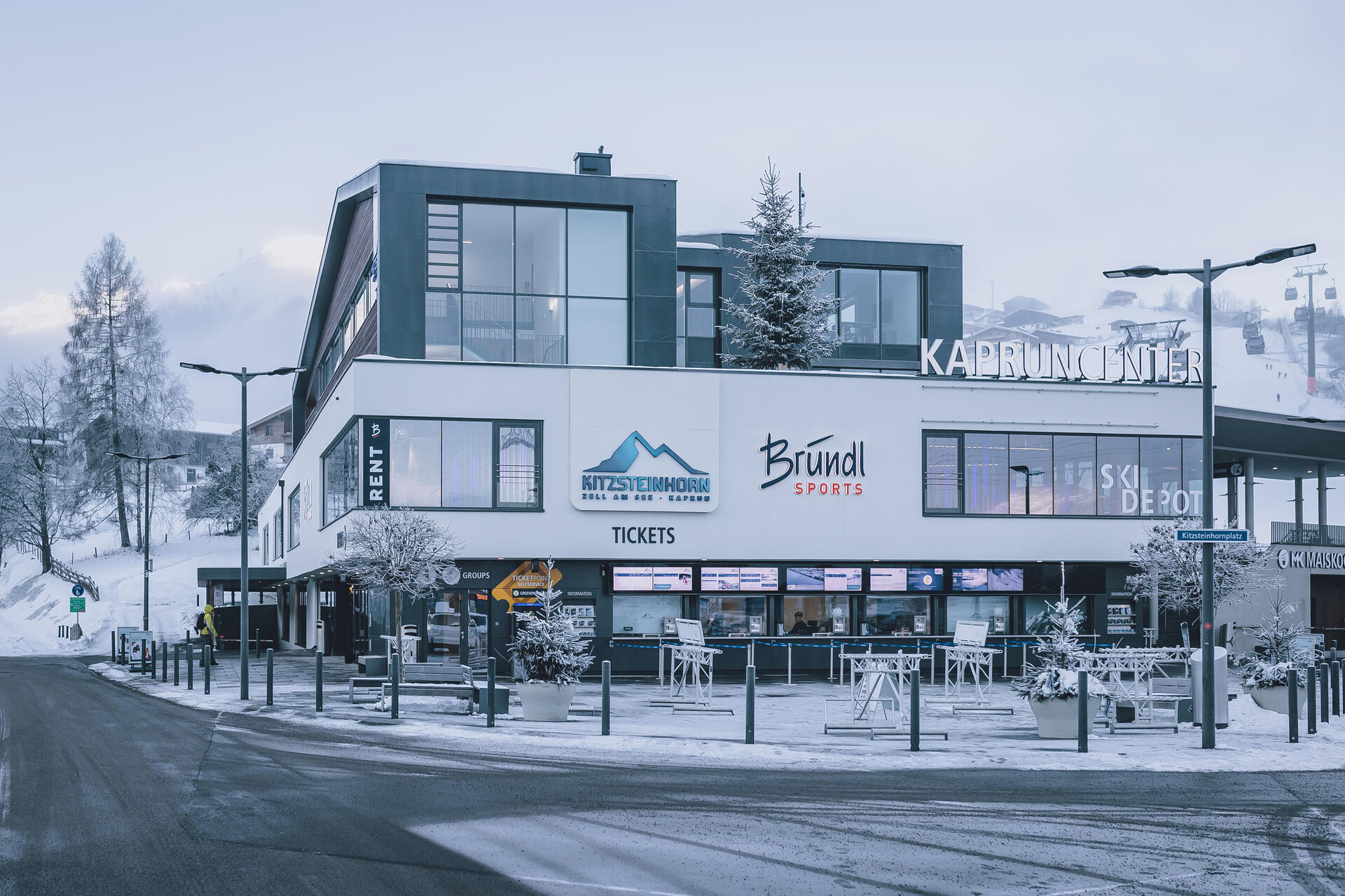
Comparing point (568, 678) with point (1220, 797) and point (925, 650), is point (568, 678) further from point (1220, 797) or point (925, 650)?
point (925, 650)

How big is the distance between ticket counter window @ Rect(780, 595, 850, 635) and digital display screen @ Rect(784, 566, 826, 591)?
0.34 metres

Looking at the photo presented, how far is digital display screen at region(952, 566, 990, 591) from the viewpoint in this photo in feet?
116

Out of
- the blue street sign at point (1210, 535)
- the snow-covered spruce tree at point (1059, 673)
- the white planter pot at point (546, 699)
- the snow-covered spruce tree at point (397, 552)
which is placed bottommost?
the white planter pot at point (546, 699)

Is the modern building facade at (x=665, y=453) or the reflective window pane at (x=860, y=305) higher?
the reflective window pane at (x=860, y=305)

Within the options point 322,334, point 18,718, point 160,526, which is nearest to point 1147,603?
point 18,718

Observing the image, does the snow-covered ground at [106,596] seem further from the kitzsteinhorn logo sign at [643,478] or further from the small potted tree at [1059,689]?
the small potted tree at [1059,689]

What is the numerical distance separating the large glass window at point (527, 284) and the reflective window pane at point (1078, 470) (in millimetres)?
12623

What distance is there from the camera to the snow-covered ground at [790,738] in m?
16.6

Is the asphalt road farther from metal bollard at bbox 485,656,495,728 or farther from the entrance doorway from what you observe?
the entrance doorway

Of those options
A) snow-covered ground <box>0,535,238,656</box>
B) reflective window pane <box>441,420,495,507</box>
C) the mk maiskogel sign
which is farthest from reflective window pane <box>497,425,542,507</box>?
snow-covered ground <box>0,535,238,656</box>

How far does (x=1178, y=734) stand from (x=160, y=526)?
103009 millimetres

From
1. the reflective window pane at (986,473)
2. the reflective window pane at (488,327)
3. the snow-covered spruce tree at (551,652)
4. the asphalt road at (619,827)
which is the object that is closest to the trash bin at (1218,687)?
the asphalt road at (619,827)

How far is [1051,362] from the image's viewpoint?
36.0 meters

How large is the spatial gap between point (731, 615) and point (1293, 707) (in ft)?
56.2
